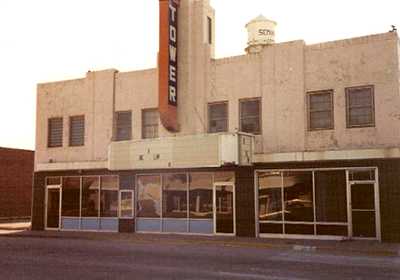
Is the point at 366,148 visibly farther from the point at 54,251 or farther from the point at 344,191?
the point at 54,251

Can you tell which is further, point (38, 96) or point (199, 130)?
point (38, 96)

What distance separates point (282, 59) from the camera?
955 inches

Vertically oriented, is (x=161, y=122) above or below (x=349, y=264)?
above

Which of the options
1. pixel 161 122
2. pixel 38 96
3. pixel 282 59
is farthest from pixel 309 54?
pixel 38 96

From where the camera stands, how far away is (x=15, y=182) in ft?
134

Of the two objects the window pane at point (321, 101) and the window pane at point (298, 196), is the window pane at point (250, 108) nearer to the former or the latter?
the window pane at point (321, 101)

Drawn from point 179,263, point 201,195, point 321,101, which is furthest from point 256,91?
point 179,263

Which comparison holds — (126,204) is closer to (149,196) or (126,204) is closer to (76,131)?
(149,196)

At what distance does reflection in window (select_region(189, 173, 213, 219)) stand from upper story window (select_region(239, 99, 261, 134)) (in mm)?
2896

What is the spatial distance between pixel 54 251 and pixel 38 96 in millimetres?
14176

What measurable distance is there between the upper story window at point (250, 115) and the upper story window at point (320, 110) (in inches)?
95.8

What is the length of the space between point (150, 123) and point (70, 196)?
6.40 metres

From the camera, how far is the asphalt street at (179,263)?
45.0 ft

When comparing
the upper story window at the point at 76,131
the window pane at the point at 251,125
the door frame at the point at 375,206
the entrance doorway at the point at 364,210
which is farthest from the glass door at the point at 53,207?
the entrance doorway at the point at 364,210
